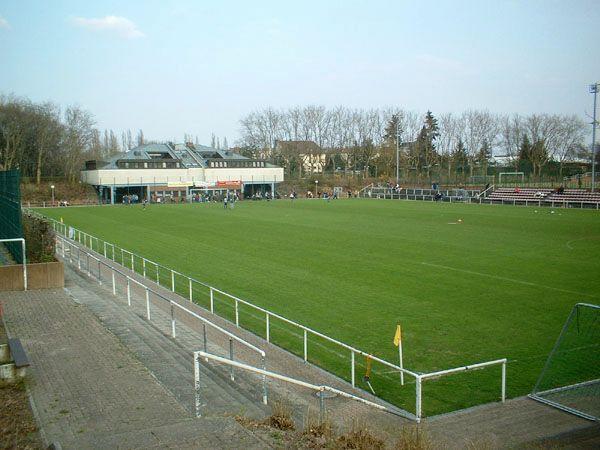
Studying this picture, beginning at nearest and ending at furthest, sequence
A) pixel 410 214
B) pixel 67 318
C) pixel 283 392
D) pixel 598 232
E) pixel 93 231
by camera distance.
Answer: pixel 283 392 → pixel 67 318 → pixel 598 232 → pixel 93 231 → pixel 410 214

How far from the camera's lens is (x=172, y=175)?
79125mm

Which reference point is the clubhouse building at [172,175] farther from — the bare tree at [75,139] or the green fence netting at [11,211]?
the green fence netting at [11,211]

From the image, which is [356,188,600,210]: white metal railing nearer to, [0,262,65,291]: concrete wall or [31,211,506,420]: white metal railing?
[31,211,506,420]: white metal railing

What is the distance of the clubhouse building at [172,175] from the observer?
75.8 metres

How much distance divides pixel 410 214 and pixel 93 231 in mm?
25495

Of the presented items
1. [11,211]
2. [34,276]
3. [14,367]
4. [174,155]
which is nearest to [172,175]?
[174,155]

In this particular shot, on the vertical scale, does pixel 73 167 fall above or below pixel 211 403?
above

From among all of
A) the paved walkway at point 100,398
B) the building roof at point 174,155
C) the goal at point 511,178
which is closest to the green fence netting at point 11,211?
the paved walkway at point 100,398

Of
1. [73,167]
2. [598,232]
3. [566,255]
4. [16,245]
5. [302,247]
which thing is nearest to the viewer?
[16,245]

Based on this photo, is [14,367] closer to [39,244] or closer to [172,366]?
[172,366]

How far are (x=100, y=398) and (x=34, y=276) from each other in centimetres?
950

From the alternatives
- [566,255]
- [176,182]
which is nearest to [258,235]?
[566,255]

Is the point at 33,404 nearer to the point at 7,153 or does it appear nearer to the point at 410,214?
the point at 410,214

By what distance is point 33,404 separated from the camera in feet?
25.5
